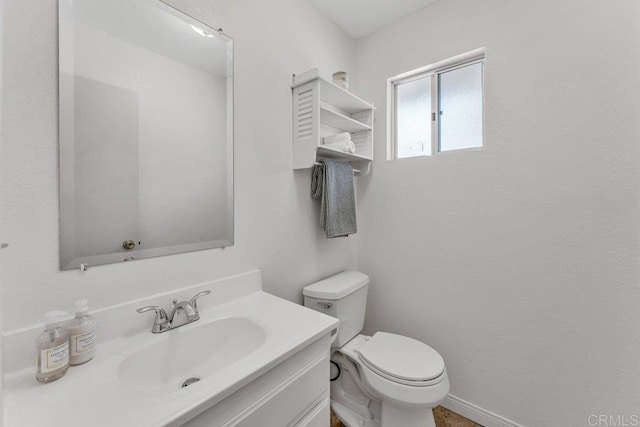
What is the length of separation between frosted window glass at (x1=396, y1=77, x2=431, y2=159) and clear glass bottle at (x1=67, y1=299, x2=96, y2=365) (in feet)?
5.79

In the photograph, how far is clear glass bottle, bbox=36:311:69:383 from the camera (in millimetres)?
631

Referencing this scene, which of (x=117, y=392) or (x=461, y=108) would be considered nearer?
(x=117, y=392)

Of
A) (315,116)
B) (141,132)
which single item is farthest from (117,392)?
(315,116)

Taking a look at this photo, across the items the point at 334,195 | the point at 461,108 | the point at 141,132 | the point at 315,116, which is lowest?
the point at 334,195

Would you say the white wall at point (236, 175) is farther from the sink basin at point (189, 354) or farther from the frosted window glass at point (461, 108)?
the frosted window glass at point (461, 108)

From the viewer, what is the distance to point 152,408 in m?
0.55

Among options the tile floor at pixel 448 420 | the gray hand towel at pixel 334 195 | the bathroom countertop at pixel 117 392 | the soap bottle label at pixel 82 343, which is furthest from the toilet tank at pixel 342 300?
the soap bottle label at pixel 82 343

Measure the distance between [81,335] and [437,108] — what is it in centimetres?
196

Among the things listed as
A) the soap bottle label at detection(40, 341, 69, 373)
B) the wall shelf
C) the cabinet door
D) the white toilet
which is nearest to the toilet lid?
the white toilet

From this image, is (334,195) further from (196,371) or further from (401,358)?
(196,371)

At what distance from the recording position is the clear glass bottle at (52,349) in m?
0.63

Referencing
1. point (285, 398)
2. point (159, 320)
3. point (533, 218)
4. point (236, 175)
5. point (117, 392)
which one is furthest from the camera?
point (533, 218)

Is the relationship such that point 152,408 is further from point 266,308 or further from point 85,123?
point 85,123

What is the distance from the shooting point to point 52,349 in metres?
0.64
